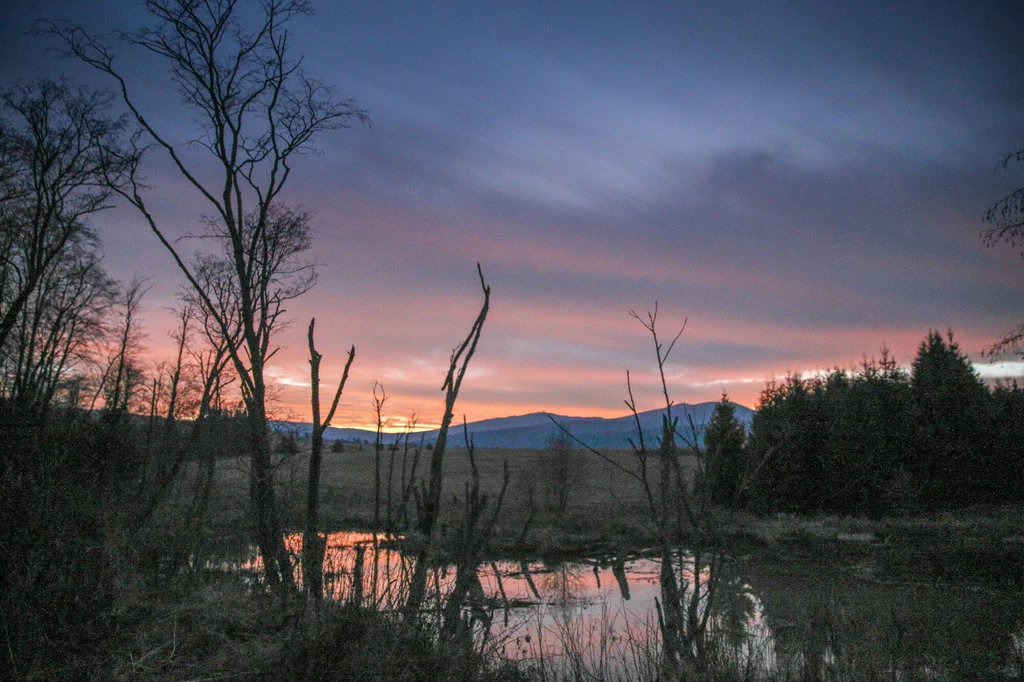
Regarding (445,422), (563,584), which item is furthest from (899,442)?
(445,422)

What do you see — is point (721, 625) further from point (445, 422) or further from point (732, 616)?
point (445, 422)

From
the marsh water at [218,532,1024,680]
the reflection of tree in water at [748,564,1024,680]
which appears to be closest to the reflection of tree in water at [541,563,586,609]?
the marsh water at [218,532,1024,680]

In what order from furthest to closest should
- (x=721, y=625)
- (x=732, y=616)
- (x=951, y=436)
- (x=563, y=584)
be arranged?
(x=951, y=436), (x=563, y=584), (x=732, y=616), (x=721, y=625)

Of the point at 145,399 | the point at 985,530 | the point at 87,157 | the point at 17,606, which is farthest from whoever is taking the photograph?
the point at 145,399

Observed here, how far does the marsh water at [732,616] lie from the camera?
6.16 metres

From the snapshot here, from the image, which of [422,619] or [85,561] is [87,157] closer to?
[85,561]

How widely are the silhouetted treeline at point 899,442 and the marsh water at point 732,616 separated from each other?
8.92 metres

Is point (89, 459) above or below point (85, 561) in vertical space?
above

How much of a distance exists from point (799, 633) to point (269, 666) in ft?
22.4

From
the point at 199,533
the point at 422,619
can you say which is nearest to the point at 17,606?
the point at 422,619

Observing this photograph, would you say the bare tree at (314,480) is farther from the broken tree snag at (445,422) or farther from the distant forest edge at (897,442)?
the distant forest edge at (897,442)

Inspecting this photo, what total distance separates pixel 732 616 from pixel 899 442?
1742 centimetres

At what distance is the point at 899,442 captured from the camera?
77.5 feet

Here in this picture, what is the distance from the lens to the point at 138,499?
1120 cm
